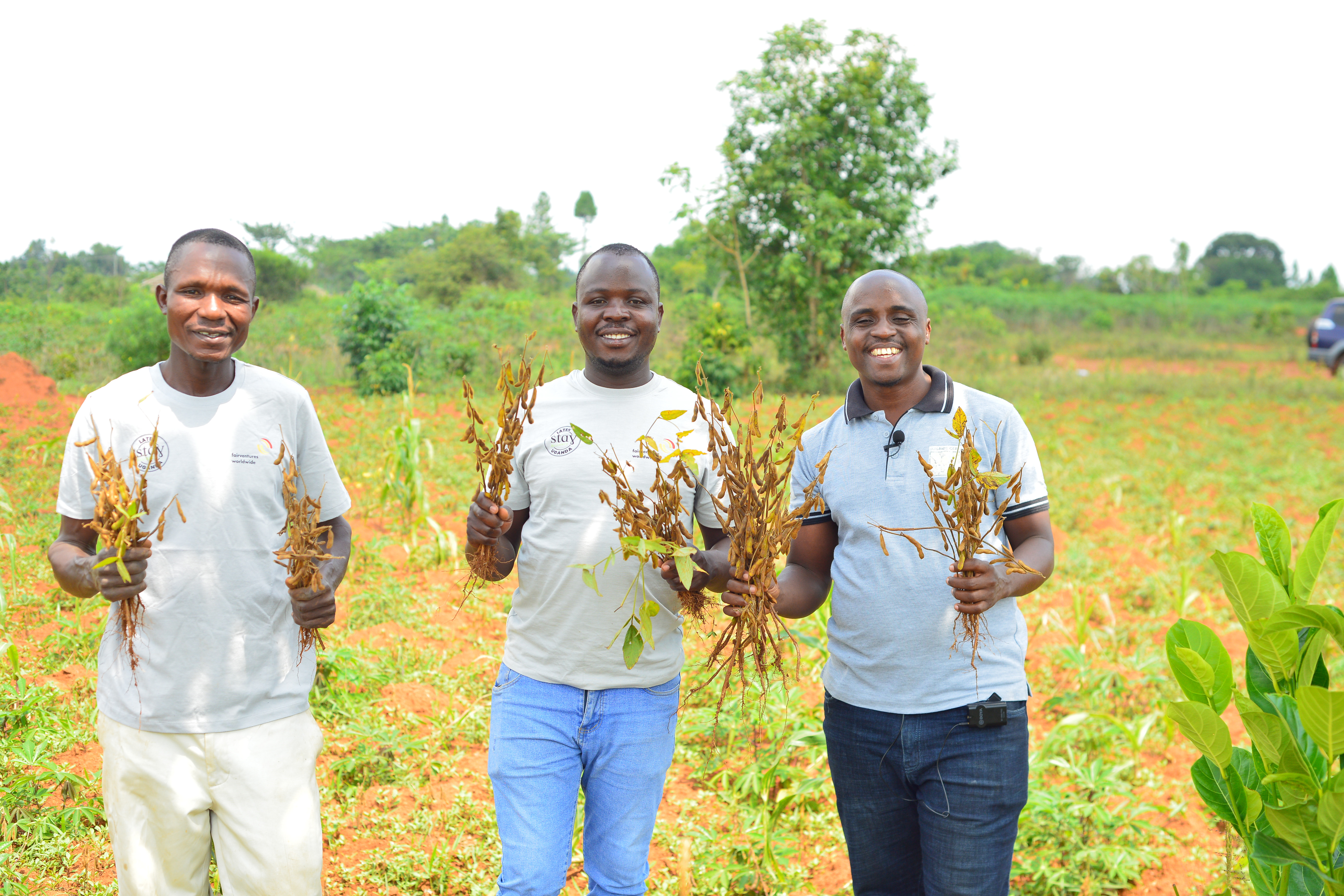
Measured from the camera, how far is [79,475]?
1811 mm

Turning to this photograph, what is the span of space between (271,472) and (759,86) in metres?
13.4

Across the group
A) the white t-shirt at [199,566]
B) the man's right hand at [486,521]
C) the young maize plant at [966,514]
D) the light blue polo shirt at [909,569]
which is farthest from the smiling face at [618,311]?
the white t-shirt at [199,566]

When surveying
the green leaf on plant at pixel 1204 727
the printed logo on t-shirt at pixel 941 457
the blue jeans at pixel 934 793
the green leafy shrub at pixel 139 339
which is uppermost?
the green leafy shrub at pixel 139 339

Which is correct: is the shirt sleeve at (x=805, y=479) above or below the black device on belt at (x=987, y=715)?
above

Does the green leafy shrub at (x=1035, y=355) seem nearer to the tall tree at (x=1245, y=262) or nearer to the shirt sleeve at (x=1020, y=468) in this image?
the shirt sleeve at (x=1020, y=468)

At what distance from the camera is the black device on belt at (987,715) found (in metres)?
1.80

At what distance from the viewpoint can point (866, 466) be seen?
1952mm

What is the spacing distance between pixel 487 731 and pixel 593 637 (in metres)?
1.99

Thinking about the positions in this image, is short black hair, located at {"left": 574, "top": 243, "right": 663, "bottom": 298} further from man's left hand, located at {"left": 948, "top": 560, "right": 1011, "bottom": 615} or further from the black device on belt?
the black device on belt

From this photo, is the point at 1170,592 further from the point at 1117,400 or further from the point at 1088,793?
the point at 1117,400

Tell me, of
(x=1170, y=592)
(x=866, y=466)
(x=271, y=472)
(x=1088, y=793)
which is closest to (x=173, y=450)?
(x=271, y=472)

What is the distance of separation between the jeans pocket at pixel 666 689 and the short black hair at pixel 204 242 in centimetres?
120

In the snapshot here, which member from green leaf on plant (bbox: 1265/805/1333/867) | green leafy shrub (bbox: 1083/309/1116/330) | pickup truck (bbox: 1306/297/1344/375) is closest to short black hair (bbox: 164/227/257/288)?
green leaf on plant (bbox: 1265/805/1333/867)

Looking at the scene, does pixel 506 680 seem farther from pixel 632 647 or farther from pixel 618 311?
pixel 618 311
